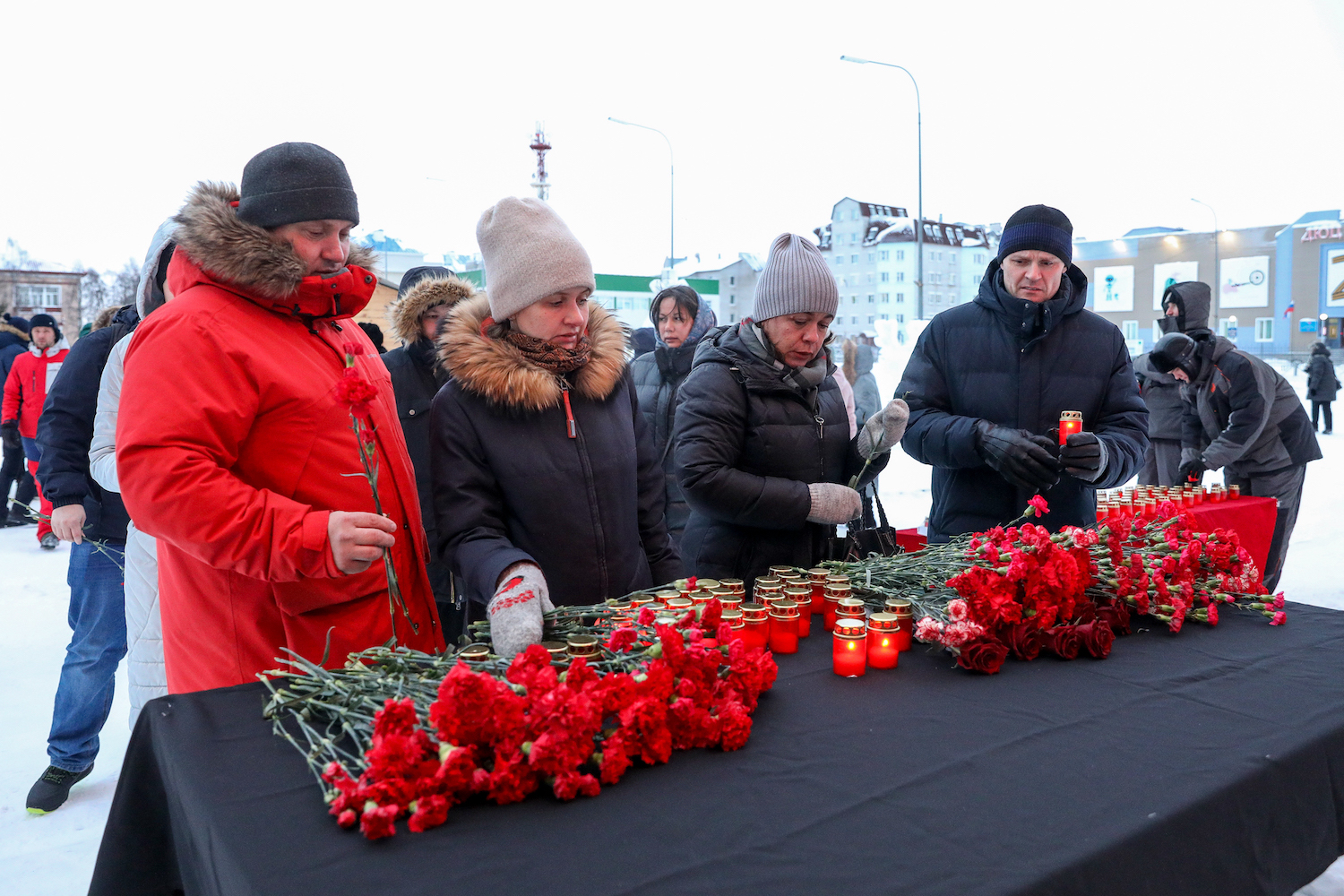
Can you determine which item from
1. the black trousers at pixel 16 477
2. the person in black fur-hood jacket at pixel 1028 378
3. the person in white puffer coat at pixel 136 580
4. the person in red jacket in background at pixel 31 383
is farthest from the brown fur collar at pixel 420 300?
the black trousers at pixel 16 477

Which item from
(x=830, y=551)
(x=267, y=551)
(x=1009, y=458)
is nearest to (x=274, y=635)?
(x=267, y=551)

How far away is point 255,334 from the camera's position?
68.3 inches

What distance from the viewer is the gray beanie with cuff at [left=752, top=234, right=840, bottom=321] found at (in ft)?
8.15

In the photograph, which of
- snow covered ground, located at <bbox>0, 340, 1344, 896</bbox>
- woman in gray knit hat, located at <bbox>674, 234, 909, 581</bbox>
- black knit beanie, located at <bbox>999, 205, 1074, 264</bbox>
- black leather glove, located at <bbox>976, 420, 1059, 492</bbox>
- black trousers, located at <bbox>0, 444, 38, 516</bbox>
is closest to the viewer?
woman in gray knit hat, located at <bbox>674, 234, 909, 581</bbox>

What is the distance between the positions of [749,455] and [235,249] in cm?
141

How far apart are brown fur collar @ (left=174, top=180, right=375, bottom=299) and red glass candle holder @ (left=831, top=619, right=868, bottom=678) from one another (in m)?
1.28

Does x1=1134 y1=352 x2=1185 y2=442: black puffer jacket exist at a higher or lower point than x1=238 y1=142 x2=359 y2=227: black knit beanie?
lower

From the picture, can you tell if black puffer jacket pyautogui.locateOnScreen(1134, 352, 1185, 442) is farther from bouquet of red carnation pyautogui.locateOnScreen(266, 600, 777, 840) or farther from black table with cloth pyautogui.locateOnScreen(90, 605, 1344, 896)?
bouquet of red carnation pyautogui.locateOnScreen(266, 600, 777, 840)

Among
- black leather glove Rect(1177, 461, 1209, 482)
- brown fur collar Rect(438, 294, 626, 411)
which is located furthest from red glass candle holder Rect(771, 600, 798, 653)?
black leather glove Rect(1177, 461, 1209, 482)

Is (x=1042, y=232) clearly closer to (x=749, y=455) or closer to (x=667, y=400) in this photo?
(x=749, y=455)

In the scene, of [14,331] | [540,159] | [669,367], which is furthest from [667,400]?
[540,159]

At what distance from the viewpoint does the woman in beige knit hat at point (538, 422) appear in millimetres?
1972

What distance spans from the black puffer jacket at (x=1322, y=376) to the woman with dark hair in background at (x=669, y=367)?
15969 mm

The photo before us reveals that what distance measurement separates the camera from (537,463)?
2018mm
